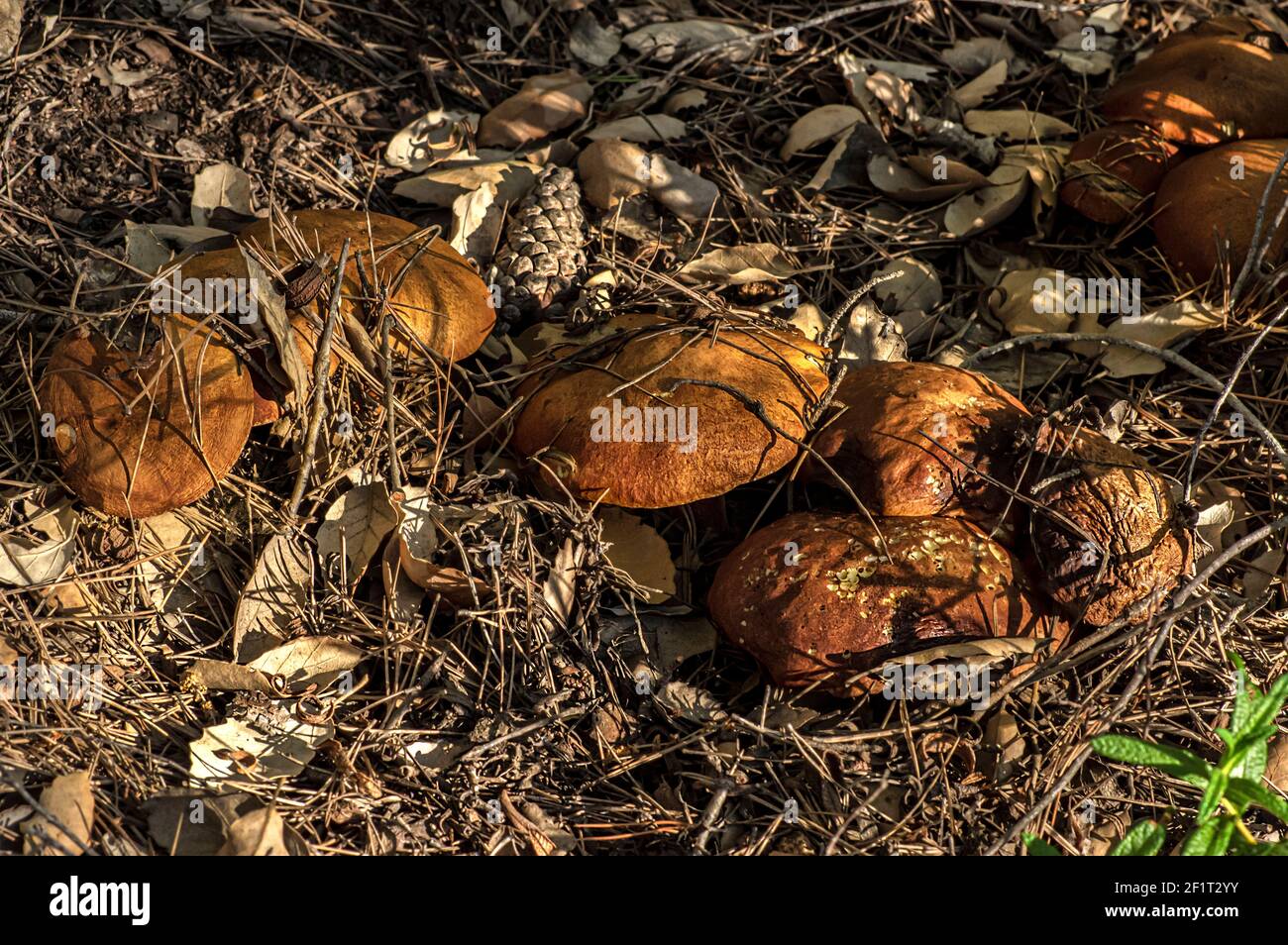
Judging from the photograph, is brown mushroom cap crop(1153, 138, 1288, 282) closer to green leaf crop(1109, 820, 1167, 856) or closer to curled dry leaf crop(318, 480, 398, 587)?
green leaf crop(1109, 820, 1167, 856)

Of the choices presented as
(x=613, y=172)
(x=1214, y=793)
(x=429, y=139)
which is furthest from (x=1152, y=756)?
(x=429, y=139)

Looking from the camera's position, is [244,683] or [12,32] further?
[12,32]

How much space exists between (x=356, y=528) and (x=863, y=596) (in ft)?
4.77

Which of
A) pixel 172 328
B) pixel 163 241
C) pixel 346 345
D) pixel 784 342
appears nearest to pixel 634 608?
pixel 784 342

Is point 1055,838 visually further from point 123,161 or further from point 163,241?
point 123,161

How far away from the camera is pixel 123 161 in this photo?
351cm

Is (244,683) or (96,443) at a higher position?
(96,443)

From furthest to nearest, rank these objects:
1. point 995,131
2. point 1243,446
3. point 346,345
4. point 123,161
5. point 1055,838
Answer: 1. point 995,131
2. point 123,161
3. point 1243,446
4. point 346,345
5. point 1055,838

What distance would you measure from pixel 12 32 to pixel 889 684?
3.69 m

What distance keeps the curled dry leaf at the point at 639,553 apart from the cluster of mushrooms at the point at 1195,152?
79.9 inches

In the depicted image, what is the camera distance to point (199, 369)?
2.67 meters

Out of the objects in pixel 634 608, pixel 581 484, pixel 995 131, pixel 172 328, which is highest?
pixel 995 131

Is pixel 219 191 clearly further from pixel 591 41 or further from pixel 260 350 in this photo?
pixel 591 41

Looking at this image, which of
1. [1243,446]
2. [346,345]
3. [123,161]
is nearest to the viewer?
[346,345]
